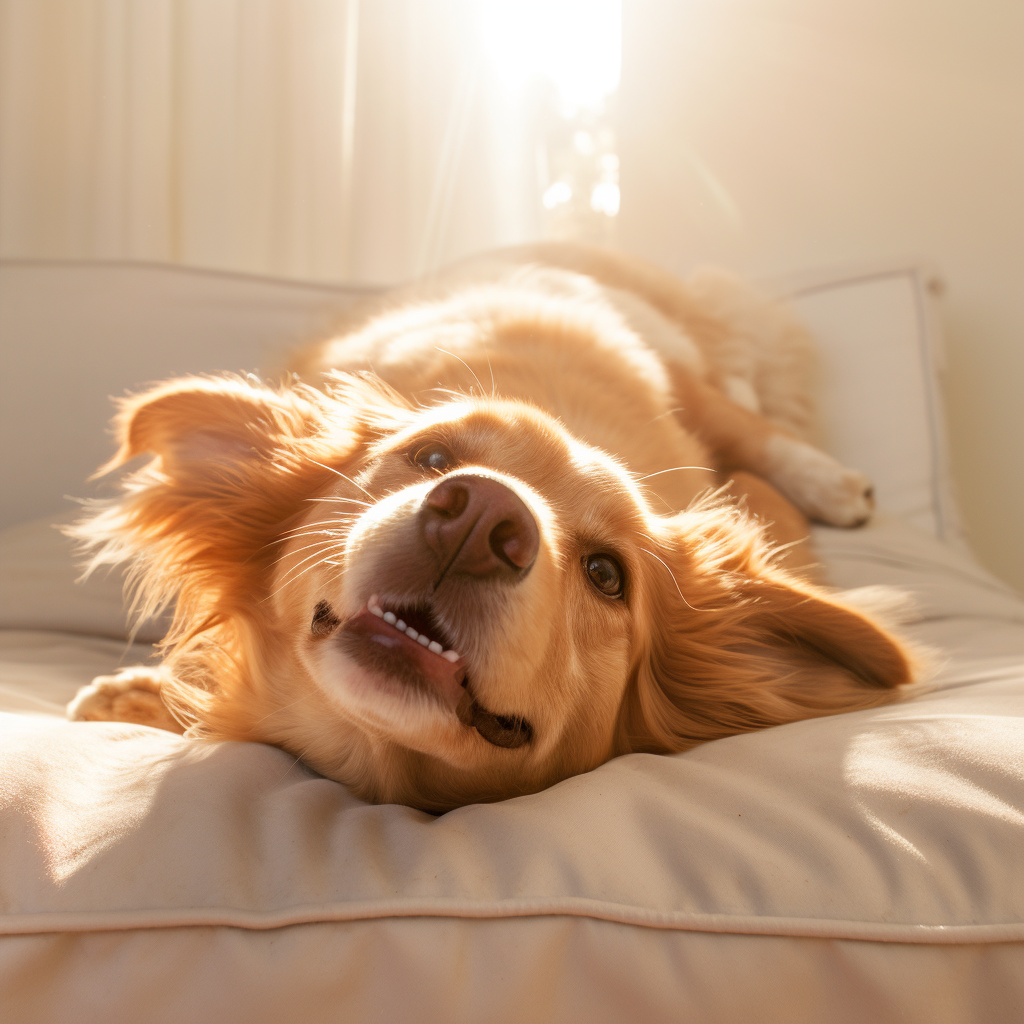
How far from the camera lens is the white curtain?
3621 millimetres

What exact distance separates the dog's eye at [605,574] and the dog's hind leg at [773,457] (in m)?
1.11

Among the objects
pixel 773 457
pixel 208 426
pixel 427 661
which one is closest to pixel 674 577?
pixel 427 661

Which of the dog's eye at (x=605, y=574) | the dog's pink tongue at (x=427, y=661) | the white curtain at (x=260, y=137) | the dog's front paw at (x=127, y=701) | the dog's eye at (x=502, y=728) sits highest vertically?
the white curtain at (x=260, y=137)

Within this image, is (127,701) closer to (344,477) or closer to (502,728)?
(344,477)

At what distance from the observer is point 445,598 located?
114 centimetres

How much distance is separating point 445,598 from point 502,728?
0.22 m

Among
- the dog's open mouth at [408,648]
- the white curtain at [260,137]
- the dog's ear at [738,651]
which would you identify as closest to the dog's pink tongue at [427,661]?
the dog's open mouth at [408,648]

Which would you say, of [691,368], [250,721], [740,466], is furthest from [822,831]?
[691,368]

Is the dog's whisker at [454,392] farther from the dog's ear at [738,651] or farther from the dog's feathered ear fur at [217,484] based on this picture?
the dog's ear at [738,651]

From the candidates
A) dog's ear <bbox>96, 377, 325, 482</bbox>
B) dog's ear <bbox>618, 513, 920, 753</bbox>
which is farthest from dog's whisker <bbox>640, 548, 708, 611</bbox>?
dog's ear <bbox>96, 377, 325, 482</bbox>

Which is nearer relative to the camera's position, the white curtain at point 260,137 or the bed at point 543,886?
the bed at point 543,886

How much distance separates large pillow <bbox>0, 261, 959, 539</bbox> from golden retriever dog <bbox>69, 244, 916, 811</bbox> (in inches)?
22.4

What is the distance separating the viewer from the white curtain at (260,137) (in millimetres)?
3621

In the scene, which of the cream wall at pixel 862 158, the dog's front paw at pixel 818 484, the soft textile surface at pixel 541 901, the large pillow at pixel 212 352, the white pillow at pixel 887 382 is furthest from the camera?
the cream wall at pixel 862 158
